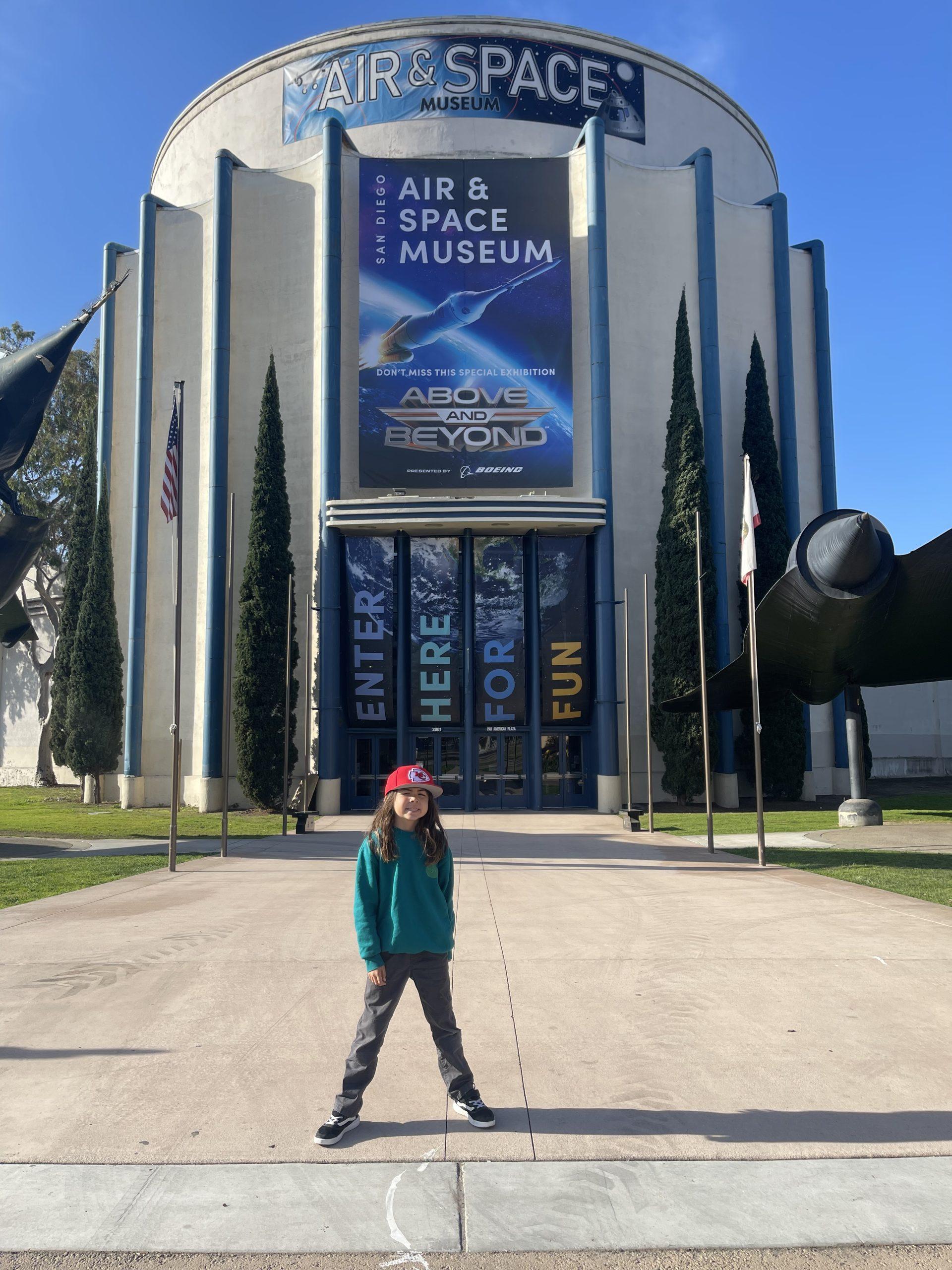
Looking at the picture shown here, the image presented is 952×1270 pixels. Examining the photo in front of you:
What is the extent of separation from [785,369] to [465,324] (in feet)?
37.6

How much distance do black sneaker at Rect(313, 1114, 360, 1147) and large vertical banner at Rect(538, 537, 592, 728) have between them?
24.2m

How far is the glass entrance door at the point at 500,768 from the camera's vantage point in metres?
28.9

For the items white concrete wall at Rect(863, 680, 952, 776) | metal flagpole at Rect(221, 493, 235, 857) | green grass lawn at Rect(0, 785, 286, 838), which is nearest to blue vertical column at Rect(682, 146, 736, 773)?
white concrete wall at Rect(863, 680, 952, 776)

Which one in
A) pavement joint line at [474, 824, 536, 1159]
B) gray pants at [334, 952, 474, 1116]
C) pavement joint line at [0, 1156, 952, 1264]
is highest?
gray pants at [334, 952, 474, 1116]

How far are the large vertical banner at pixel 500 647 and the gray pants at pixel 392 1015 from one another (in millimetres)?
23770

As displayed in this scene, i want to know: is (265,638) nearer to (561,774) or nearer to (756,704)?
(561,774)

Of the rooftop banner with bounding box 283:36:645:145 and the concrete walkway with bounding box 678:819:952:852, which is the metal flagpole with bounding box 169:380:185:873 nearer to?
the concrete walkway with bounding box 678:819:952:852

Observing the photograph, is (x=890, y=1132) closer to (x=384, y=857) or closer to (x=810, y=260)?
(x=384, y=857)

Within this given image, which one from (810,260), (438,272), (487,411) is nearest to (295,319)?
(438,272)

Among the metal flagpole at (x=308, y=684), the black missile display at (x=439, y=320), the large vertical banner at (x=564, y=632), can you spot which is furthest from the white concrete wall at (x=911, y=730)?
the metal flagpole at (x=308, y=684)

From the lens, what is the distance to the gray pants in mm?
4594

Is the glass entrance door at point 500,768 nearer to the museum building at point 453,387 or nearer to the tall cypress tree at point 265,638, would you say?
the museum building at point 453,387

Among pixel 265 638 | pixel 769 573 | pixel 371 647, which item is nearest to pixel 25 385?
pixel 265 638

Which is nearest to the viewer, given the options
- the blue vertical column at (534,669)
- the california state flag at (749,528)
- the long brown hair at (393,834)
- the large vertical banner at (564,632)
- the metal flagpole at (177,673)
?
the long brown hair at (393,834)
